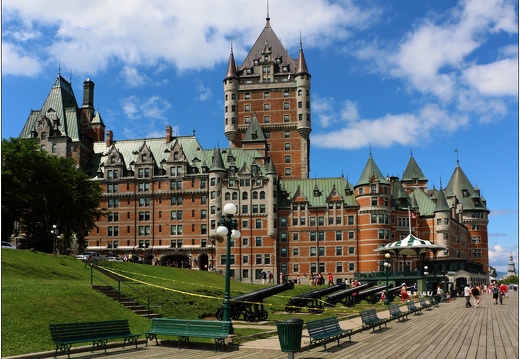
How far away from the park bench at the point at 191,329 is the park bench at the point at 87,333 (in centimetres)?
96

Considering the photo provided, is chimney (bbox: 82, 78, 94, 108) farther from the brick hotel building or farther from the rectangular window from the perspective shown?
the rectangular window

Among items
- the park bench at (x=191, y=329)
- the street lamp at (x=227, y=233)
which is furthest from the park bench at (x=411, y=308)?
the park bench at (x=191, y=329)

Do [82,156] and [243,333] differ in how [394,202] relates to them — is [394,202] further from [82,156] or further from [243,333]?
[243,333]

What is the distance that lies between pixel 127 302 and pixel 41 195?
41078 millimetres

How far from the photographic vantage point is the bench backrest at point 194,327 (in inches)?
762

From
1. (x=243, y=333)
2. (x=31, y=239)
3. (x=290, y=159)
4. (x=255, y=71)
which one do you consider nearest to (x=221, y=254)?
(x=290, y=159)

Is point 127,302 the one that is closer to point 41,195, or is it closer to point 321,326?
point 321,326

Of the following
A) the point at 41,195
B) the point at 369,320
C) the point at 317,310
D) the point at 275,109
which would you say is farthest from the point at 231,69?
the point at 369,320

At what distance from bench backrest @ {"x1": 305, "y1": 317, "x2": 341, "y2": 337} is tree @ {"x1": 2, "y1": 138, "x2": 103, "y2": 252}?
4807 centimetres

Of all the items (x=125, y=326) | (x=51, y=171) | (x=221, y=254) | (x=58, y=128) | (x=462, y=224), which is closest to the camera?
(x=125, y=326)

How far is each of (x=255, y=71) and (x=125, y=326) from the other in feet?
322

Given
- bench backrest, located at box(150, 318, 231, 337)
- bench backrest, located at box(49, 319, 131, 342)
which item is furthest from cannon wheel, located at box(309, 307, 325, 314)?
bench backrest, located at box(49, 319, 131, 342)

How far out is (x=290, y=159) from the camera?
110 meters

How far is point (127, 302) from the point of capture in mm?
29375
